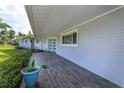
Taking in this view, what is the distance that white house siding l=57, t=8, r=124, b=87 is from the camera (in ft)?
11.1

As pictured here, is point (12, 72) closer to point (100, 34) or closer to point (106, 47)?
point (106, 47)

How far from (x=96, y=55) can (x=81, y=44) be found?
5.41 feet

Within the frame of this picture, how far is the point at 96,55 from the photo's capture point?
4.59 meters

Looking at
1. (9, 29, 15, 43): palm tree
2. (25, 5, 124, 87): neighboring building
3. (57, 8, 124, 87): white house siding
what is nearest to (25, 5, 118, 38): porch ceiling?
(25, 5, 124, 87): neighboring building

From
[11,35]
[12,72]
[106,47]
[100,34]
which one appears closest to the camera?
[12,72]

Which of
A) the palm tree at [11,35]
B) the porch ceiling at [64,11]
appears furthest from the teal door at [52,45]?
the palm tree at [11,35]

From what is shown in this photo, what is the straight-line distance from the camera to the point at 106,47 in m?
4.01

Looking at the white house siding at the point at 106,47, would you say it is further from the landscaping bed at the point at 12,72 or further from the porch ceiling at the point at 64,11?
the landscaping bed at the point at 12,72

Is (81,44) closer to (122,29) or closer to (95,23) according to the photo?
(95,23)

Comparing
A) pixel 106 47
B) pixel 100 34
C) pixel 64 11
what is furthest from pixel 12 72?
pixel 100 34

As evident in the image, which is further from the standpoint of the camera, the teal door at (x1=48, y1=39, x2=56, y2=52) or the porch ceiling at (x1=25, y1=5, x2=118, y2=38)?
the teal door at (x1=48, y1=39, x2=56, y2=52)

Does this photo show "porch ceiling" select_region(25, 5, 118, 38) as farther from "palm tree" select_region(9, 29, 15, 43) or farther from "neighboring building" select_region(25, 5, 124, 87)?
"palm tree" select_region(9, 29, 15, 43)

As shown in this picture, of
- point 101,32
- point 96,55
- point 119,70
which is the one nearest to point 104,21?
point 101,32

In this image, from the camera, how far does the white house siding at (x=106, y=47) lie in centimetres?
339
